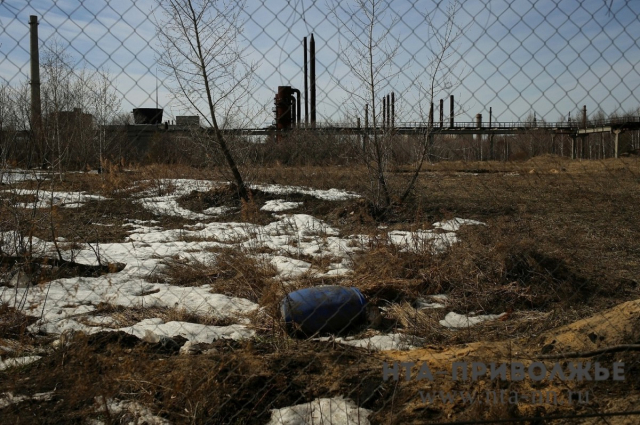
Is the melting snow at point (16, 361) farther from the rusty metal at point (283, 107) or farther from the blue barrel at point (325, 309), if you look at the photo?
the rusty metal at point (283, 107)

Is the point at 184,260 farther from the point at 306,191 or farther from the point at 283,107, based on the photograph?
the point at 306,191

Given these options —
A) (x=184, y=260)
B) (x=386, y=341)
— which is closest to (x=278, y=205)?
(x=184, y=260)

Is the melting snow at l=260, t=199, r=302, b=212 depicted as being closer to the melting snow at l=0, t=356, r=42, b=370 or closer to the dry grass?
the dry grass

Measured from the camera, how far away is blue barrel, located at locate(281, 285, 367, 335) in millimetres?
3438

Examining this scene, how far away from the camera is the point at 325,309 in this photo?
11.6 ft

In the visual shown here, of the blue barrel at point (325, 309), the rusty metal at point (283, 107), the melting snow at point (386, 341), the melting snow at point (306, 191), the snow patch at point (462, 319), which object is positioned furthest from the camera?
the melting snow at point (306, 191)

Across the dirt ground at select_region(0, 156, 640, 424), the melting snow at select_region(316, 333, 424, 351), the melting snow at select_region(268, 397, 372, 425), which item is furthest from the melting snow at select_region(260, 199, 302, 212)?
the melting snow at select_region(268, 397, 372, 425)

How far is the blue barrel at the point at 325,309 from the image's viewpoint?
A: 3.44m

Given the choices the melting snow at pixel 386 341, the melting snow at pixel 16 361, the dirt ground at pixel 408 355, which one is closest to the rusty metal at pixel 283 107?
the dirt ground at pixel 408 355

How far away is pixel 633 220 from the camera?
7109 millimetres

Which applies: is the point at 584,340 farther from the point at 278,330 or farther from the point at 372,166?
the point at 372,166

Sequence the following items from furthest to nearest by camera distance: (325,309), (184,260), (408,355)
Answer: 1. (184,260)
2. (325,309)
3. (408,355)

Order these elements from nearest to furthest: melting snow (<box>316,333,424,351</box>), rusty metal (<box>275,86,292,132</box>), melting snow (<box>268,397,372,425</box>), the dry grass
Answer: melting snow (<box>268,397,372,425</box>)
rusty metal (<box>275,86,292,132</box>)
melting snow (<box>316,333,424,351</box>)
the dry grass

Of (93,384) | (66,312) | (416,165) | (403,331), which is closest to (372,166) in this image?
(416,165)
